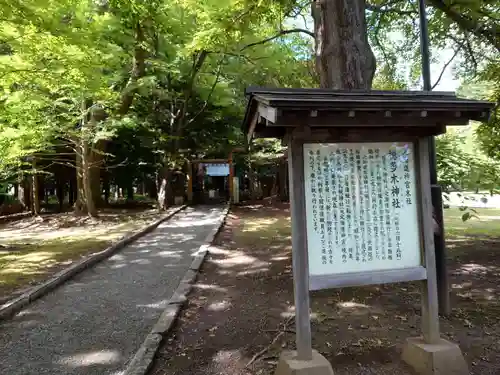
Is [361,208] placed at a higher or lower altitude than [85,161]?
lower

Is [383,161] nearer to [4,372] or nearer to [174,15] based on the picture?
[4,372]

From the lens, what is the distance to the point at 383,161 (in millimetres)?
3627

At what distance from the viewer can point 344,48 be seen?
233 inches

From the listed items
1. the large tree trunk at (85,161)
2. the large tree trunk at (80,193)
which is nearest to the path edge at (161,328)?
the large tree trunk at (85,161)

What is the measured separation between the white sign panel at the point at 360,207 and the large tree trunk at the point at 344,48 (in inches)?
99.7

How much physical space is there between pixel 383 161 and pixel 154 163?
2062 centimetres

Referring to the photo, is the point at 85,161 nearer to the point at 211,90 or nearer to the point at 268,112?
the point at 211,90

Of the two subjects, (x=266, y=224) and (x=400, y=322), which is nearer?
(x=400, y=322)

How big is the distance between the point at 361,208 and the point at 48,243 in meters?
9.92

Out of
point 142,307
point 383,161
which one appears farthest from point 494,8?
point 142,307

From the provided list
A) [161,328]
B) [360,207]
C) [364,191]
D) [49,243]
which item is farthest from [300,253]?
[49,243]

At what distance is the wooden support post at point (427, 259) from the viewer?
11.8 ft

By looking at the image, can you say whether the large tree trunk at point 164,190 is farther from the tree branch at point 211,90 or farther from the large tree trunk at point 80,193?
the large tree trunk at point 80,193

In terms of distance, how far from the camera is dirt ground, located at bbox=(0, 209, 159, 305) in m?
7.11
